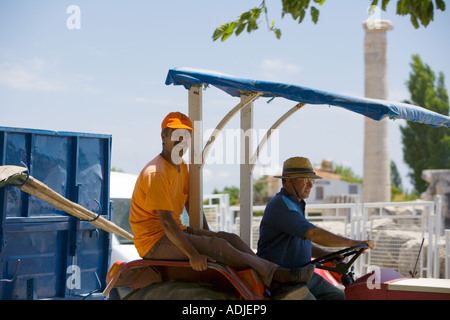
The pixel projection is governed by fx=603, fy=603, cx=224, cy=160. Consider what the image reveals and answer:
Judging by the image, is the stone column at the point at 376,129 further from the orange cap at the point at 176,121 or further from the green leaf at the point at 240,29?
the orange cap at the point at 176,121

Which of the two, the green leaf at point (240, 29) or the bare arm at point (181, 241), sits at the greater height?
the green leaf at point (240, 29)

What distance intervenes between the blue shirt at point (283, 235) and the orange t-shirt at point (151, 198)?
0.80 meters

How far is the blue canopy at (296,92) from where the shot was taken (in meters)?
4.20

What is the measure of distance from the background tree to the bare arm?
40.4 meters

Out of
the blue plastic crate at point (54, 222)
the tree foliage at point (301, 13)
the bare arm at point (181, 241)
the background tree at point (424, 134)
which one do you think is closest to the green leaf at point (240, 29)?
the tree foliage at point (301, 13)

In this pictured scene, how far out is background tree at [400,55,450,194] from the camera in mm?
42281

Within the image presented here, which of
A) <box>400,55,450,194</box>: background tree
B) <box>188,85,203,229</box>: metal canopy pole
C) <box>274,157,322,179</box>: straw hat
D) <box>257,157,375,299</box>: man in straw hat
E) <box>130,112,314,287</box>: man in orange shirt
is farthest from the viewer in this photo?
<box>400,55,450,194</box>: background tree

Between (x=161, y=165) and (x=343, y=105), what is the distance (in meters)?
1.37

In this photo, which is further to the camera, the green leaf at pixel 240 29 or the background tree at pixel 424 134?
the background tree at pixel 424 134

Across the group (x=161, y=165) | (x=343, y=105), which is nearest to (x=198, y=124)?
(x=161, y=165)

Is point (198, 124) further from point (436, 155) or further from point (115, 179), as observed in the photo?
point (436, 155)

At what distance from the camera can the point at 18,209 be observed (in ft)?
21.0

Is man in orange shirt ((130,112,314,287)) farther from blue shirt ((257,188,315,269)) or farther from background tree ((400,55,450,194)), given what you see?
background tree ((400,55,450,194))

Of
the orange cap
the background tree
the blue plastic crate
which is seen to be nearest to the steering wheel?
the orange cap
